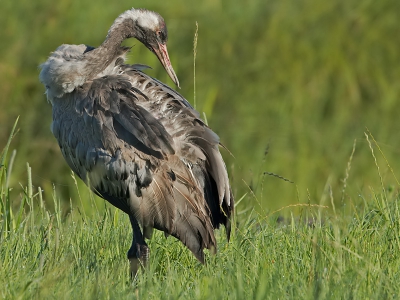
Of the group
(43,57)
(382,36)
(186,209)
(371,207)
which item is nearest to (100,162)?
(186,209)

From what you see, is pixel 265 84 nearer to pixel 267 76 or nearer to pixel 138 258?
pixel 267 76

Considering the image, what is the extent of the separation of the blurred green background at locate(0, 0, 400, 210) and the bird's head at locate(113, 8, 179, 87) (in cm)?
282

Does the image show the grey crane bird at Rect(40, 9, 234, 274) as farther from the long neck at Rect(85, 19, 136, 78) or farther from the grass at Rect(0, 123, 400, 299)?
the grass at Rect(0, 123, 400, 299)

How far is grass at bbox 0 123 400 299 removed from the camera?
391 centimetres

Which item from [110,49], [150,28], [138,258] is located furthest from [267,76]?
[138,258]

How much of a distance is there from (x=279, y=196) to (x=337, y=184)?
0.64 meters

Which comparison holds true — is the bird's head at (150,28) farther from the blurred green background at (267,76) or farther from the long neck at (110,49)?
the blurred green background at (267,76)

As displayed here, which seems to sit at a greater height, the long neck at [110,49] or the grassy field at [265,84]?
the long neck at [110,49]

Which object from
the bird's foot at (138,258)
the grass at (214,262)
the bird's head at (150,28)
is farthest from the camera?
the bird's head at (150,28)

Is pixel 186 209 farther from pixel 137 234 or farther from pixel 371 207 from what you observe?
pixel 371 207

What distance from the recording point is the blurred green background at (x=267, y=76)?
8.92 m

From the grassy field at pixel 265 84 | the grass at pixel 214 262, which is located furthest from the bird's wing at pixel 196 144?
the grassy field at pixel 265 84

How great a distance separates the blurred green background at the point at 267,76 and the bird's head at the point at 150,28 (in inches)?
111

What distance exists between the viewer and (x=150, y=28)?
575 cm
